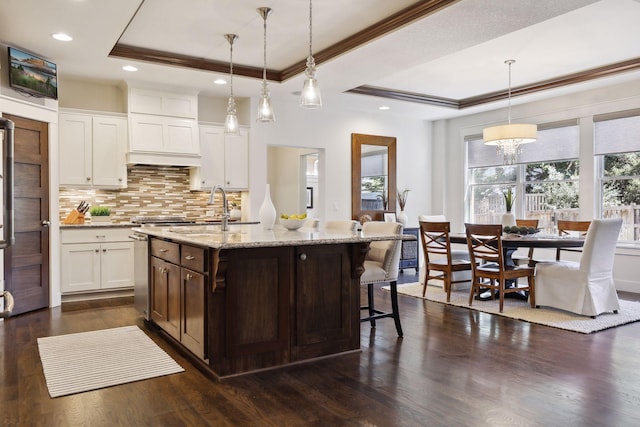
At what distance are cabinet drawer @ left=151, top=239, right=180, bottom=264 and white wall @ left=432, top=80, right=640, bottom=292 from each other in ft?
18.0

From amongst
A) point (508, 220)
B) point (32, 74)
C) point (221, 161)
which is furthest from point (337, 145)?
point (32, 74)

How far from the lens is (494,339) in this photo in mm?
3793

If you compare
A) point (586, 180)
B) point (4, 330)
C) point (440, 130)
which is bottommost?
point (4, 330)

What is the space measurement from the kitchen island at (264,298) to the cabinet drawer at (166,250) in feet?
0.07

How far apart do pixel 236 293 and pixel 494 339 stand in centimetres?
213

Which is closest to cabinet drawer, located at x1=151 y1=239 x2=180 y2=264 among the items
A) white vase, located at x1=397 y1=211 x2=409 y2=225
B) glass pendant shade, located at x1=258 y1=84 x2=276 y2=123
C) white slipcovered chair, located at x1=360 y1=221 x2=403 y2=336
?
glass pendant shade, located at x1=258 y1=84 x2=276 y2=123

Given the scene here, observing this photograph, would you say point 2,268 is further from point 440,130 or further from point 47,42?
point 440,130

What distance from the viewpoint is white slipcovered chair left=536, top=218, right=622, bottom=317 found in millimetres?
4434

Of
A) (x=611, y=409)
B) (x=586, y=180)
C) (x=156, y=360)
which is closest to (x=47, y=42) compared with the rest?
(x=156, y=360)

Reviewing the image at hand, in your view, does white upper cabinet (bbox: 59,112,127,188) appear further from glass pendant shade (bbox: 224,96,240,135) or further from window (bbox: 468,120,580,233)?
A: window (bbox: 468,120,580,233)

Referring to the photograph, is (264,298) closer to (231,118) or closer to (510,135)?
(231,118)

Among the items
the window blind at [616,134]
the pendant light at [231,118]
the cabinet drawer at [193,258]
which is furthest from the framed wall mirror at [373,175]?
the cabinet drawer at [193,258]

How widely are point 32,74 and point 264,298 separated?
3.56 metres

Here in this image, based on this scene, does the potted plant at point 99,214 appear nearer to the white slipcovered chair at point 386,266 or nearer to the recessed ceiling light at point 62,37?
the recessed ceiling light at point 62,37
